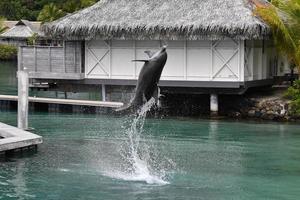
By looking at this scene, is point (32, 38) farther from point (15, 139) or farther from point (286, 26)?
point (15, 139)

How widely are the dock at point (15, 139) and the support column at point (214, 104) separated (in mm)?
8063

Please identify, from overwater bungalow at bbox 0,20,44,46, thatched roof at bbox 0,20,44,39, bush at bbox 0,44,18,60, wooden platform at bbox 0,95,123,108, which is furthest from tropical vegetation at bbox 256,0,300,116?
bush at bbox 0,44,18,60

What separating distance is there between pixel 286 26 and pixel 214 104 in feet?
12.4

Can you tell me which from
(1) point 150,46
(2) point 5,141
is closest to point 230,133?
(1) point 150,46

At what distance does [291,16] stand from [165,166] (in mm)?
10920

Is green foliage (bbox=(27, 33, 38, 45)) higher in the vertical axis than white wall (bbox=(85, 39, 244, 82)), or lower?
higher

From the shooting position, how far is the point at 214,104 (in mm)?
23984

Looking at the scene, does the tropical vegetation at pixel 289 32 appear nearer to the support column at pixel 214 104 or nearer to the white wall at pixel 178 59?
the white wall at pixel 178 59

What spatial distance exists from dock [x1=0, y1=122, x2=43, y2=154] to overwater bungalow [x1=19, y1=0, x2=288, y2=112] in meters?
6.99

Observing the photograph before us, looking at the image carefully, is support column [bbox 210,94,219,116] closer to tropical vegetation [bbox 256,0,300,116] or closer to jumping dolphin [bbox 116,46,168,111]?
tropical vegetation [bbox 256,0,300,116]

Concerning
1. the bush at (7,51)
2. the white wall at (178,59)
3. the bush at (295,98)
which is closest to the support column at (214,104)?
the white wall at (178,59)

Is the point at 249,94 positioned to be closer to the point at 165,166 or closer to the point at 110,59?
the point at 110,59

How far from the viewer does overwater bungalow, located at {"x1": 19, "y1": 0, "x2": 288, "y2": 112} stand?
22828 millimetres

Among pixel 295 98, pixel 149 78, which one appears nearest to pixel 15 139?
pixel 149 78
